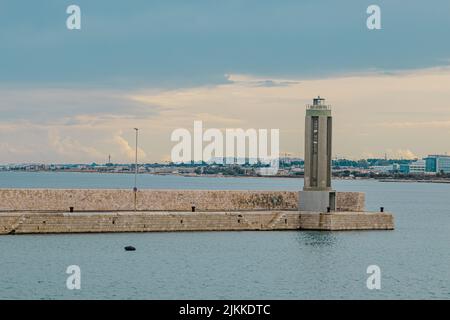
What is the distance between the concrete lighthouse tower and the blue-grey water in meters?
2.83

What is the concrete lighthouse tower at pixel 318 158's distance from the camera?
65.4 metres

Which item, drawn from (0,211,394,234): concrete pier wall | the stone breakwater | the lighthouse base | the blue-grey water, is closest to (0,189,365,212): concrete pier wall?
the stone breakwater

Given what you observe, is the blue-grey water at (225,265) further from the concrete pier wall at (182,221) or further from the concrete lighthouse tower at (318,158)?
the concrete lighthouse tower at (318,158)

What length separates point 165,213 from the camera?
61438mm

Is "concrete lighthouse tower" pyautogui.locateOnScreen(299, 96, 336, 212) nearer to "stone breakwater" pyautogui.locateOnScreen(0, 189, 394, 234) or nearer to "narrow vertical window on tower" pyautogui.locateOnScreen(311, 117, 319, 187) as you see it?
"narrow vertical window on tower" pyautogui.locateOnScreen(311, 117, 319, 187)

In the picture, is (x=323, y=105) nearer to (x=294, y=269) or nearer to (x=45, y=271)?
(x=294, y=269)

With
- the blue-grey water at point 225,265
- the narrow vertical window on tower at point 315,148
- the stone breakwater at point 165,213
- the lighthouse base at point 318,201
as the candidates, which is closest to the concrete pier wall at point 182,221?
the stone breakwater at point 165,213

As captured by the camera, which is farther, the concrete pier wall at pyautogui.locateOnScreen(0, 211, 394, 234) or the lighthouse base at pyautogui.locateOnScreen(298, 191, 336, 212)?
the lighthouse base at pyautogui.locateOnScreen(298, 191, 336, 212)

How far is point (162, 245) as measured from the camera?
2195 inches

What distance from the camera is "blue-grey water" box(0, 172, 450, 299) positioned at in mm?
41375

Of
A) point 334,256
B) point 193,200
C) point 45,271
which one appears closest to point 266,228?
point 193,200

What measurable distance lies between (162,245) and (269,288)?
46.5 feet

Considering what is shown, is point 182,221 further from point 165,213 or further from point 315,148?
point 315,148
